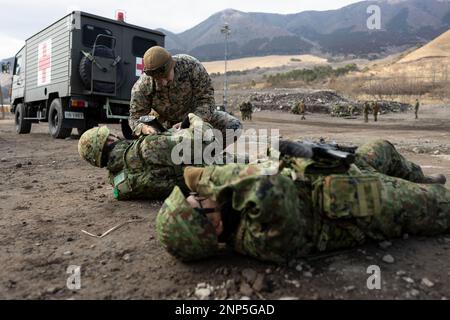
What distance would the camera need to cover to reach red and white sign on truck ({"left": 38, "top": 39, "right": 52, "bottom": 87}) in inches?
380

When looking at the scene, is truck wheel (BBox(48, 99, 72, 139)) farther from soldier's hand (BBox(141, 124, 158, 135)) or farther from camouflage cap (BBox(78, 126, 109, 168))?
soldier's hand (BBox(141, 124, 158, 135))

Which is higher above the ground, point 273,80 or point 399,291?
point 273,80

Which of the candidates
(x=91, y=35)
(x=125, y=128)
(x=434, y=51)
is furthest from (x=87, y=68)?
(x=434, y=51)

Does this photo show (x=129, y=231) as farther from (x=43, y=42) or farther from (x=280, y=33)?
→ (x=280, y=33)

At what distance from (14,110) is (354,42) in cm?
12961

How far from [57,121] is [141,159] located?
7018 millimetres

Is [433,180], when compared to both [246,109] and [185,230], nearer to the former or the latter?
[185,230]

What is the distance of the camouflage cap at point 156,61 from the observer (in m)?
3.82

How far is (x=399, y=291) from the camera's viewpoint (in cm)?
195

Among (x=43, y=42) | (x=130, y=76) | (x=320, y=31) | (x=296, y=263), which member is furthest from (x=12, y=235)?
(x=320, y=31)

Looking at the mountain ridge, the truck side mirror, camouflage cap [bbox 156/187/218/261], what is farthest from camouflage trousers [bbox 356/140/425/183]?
the mountain ridge

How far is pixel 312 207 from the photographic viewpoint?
2.16 metres

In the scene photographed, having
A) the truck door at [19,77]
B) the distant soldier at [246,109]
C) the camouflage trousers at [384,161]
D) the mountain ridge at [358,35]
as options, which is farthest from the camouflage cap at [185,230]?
the mountain ridge at [358,35]

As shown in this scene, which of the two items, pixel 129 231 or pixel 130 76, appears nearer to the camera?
pixel 129 231
